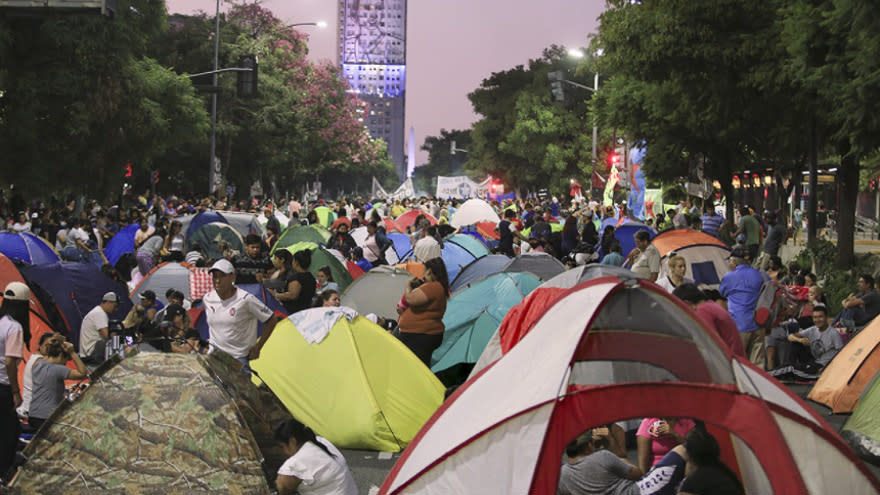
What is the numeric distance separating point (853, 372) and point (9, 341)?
8146 mm

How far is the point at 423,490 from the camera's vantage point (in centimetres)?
635

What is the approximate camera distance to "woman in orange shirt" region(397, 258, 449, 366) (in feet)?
36.4

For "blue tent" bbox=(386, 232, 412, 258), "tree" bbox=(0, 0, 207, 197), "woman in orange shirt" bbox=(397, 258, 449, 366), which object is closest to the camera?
"woman in orange shirt" bbox=(397, 258, 449, 366)

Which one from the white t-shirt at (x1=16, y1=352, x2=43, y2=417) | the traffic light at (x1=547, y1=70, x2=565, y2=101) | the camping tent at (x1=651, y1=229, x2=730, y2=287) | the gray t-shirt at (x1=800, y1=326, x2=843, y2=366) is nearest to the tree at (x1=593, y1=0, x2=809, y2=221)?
the camping tent at (x1=651, y1=229, x2=730, y2=287)

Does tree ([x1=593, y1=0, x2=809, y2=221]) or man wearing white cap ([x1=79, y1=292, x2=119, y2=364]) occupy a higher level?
tree ([x1=593, y1=0, x2=809, y2=221])

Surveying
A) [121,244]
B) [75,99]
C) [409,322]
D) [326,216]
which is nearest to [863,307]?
[409,322]

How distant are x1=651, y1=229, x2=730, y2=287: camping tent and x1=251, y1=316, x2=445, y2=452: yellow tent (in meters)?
9.31

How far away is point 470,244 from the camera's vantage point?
22734mm

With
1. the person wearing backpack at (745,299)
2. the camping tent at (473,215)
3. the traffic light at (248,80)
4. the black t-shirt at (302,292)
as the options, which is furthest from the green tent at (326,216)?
the person wearing backpack at (745,299)

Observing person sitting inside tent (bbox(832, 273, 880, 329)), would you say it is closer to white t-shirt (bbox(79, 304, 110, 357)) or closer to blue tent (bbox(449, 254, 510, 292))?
blue tent (bbox(449, 254, 510, 292))

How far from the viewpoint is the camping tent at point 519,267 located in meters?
16.1

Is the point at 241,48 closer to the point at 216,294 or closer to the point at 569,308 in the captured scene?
the point at 216,294

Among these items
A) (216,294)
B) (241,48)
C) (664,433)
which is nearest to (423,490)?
(664,433)

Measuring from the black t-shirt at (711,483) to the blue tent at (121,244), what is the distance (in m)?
17.1
